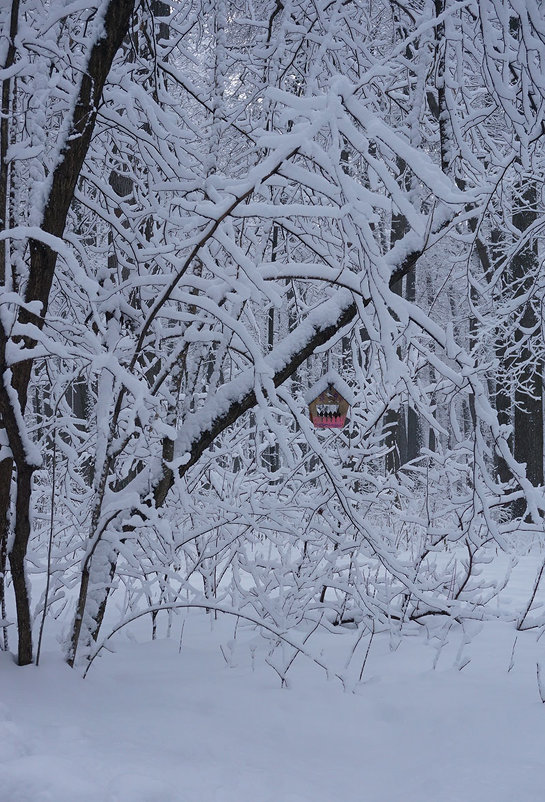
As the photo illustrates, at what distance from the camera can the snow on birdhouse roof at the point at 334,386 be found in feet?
9.59

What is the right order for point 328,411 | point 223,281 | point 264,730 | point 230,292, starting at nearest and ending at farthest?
point 264,730, point 230,292, point 223,281, point 328,411

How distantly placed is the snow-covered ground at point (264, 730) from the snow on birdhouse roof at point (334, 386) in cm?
111

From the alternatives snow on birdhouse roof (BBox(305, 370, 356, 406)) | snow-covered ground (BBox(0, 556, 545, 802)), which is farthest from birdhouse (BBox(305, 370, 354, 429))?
snow-covered ground (BBox(0, 556, 545, 802))

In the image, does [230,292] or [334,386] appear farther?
[334,386]

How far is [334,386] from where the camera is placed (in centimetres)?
307

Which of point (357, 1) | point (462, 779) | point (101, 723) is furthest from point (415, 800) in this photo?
point (357, 1)

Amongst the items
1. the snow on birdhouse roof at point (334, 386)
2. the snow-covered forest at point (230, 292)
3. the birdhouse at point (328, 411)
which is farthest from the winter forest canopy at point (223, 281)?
the birdhouse at point (328, 411)

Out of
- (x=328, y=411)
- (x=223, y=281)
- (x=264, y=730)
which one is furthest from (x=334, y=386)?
(x=328, y=411)

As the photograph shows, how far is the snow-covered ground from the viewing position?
4.89 ft

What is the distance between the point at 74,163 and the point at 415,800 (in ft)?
7.12

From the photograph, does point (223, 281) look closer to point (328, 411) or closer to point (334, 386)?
point (334, 386)

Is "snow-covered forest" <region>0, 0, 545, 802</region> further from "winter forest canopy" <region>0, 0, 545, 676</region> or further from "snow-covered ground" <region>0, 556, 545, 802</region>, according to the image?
"snow-covered ground" <region>0, 556, 545, 802</region>

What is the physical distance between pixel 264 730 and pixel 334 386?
160 cm

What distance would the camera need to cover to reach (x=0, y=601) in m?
2.21
